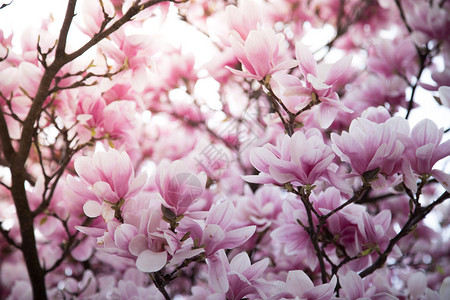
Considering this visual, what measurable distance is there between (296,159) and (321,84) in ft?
0.49

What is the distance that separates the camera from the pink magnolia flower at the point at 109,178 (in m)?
0.74

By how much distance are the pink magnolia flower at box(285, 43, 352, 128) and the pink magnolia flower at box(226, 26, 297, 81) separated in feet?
0.09

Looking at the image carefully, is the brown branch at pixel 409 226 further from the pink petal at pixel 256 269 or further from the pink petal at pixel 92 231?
the pink petal at pixel 92 231

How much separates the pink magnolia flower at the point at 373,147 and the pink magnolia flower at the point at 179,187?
271 mm

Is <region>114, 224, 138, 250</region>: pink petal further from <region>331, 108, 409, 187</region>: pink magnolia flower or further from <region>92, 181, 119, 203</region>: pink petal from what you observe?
<region>331, 108, 409, 187</region>: pink magnolia flower

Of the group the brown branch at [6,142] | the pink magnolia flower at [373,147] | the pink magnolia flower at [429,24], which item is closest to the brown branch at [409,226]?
the pink magnolia flower at [373,147]

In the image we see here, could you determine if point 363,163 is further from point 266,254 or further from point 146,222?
point 266,254

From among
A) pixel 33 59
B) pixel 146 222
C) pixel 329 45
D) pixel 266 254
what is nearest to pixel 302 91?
pixel 146 222

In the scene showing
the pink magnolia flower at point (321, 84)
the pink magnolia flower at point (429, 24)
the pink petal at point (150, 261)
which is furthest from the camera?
the pink magnolia flower at point (429, 24)

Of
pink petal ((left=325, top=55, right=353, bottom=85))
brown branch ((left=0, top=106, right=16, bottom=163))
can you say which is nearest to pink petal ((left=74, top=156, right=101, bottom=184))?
brown branch ((left=0, top=106, right=16, bottom=163))

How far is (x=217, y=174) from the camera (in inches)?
56.9

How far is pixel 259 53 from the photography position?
0.78 meters

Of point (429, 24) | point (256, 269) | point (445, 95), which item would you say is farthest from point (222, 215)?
point (429, 24)

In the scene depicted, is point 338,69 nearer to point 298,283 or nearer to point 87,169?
point 298,283
